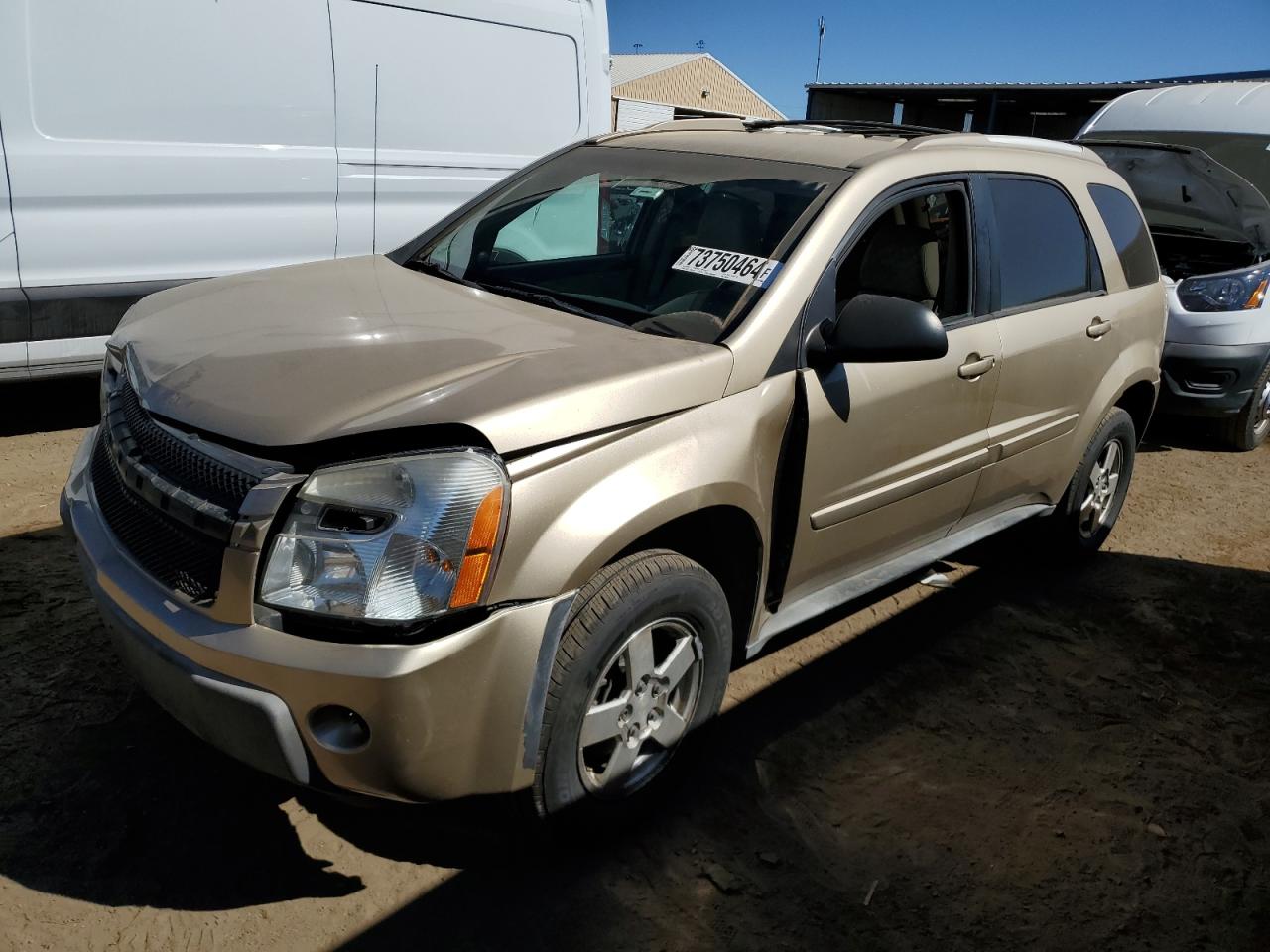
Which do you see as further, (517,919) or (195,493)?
(517,919)

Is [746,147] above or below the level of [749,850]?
above

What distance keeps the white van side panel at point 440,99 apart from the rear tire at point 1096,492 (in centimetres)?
360

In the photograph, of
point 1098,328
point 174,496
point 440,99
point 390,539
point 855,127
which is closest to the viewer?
point 390,539

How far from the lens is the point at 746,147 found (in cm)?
337

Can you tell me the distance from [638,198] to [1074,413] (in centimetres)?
185

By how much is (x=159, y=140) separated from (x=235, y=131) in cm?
37

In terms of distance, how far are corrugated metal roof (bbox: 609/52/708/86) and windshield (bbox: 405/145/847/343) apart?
45.5m

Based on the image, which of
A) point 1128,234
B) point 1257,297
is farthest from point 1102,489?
point 1257,297

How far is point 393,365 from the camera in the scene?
238 cm

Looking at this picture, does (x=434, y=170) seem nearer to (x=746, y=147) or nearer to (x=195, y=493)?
(x=746, y=147)

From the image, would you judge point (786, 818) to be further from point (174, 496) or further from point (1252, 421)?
point (1252, 421)

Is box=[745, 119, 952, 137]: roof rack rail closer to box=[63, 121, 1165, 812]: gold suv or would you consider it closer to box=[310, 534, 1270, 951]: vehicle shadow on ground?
box=[63, 121, 1165, 812]: gold suv

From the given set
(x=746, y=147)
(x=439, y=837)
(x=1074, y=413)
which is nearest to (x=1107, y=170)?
(x=1074, y=413)

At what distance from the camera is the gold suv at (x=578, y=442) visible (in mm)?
2100
